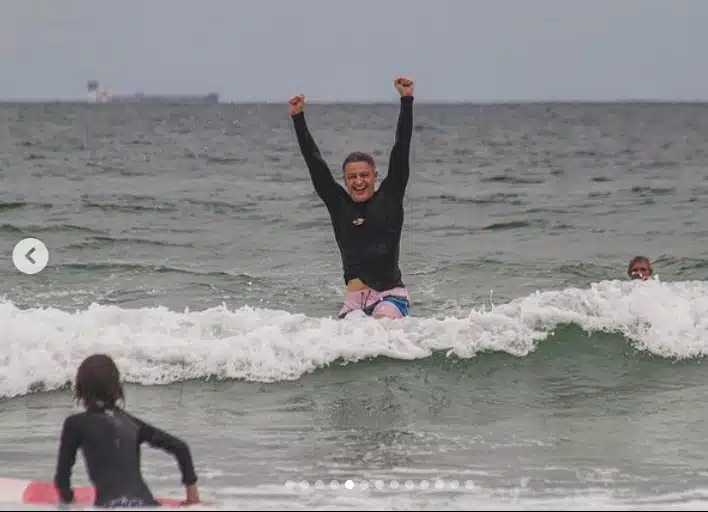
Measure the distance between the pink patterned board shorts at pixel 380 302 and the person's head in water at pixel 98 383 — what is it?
4032mm

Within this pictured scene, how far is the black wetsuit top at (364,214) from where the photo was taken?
340 inches

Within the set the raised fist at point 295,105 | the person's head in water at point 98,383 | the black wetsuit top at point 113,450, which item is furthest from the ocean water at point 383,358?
the raised fist at point 295,105

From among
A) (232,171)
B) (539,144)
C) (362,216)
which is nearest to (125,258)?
(362,216)

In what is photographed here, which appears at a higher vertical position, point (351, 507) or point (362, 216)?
point (362, 216)

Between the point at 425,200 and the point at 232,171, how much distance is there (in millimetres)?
11301

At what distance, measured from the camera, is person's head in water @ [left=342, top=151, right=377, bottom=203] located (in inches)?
339

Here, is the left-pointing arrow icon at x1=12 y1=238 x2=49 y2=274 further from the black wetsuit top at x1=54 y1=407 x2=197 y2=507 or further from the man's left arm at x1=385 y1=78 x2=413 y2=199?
the black wetsuit top at x1=54 y1=407 x2=197 y2=507

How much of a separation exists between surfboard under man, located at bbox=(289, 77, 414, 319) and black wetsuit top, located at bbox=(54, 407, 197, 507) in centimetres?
373

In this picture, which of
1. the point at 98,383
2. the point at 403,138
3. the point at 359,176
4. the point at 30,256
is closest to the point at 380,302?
the point at 359,176

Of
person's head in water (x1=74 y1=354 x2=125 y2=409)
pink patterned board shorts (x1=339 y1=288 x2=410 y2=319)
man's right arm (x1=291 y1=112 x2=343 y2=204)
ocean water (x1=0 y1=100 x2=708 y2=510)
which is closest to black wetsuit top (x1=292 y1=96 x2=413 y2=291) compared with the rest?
man's right arm (x1=291 y1=112 x2=343 y2=204)

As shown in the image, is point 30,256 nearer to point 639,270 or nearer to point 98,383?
point 639,270

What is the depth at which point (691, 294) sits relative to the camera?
1240 centimetres

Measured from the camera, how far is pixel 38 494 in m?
5.52

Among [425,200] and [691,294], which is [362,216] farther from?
[425,200]
